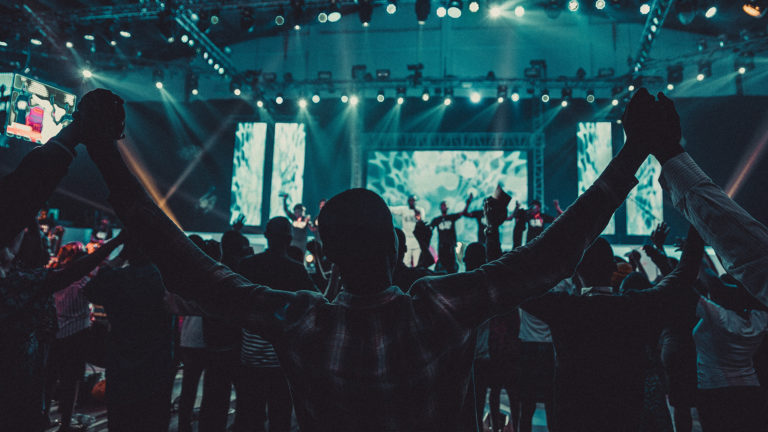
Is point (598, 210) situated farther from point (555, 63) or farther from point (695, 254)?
point (555, 63)

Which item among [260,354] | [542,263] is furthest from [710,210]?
[260,354]

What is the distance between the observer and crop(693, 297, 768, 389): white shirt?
2689 mm

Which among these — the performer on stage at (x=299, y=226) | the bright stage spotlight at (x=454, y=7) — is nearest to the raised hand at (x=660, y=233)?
the bright stage spotlight at (x=454, y=7)

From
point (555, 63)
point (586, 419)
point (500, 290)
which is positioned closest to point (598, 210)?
point (500, 290)

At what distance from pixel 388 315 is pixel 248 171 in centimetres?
1287

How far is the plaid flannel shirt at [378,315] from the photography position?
0.82 metres

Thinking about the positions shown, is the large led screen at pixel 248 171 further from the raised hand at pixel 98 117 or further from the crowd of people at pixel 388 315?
the raised hand at pixel 98 117

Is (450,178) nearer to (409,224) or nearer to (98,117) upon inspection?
(409,224)

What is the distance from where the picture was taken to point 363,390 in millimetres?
817

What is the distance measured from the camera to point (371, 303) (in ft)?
2.92

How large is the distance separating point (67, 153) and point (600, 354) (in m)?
2.15

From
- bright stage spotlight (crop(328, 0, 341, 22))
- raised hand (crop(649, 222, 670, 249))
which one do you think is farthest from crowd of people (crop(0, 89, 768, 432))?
bright stage spotlight (crop(328, 0, 341, 22))

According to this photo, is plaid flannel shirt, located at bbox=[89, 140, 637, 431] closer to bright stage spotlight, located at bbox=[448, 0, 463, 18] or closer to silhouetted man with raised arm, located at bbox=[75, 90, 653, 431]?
silhouetted man with raised arm, located at bbox=[75, 90, 653, 431]

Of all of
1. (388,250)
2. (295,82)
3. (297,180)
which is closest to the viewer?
(388,250)
